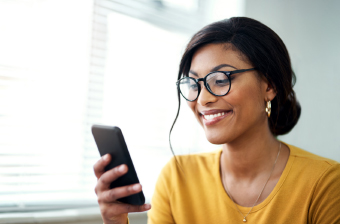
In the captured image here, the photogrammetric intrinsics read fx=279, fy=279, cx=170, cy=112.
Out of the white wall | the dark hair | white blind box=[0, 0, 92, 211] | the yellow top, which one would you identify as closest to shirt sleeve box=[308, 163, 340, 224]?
the yellow top

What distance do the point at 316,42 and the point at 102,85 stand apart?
1936 mm

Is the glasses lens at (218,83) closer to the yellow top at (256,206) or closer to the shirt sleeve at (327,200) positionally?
the yellow top at (256,206)

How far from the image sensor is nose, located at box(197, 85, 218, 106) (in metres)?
1.18

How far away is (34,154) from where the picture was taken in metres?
1.43

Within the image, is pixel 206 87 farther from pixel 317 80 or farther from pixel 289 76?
pixel 317 80

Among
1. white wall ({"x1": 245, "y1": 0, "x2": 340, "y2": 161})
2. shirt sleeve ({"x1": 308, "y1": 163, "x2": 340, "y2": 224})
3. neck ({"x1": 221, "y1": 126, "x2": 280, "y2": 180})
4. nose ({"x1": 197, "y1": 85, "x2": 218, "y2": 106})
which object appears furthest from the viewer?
white wall ({"x1": 245, "y1": 0, "x2": 340, "y2": 161})

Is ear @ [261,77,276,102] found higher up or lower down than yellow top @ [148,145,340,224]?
higher up

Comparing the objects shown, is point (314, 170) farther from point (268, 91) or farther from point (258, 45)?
point (258, 45)

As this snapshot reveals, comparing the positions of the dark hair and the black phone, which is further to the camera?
the dark hair

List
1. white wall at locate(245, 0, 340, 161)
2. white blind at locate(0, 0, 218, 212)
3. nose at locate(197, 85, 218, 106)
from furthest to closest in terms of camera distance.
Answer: white wall at locate(245, 0, 340, 161) < white blind at locate(0, 0, 218, 212) < nose at locate(197, 85, 218, 106)

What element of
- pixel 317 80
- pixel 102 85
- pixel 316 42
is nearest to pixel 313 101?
pixel 317 80

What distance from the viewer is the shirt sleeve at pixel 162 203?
4.34 ft

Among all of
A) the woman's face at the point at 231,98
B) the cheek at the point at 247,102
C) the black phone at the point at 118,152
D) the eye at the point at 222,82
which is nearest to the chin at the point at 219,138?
the woman's face at the point at 231,98

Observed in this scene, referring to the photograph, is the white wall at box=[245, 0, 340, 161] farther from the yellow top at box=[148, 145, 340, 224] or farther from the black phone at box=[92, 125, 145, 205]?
the black phone at box=[92, 125, 145, 205]
